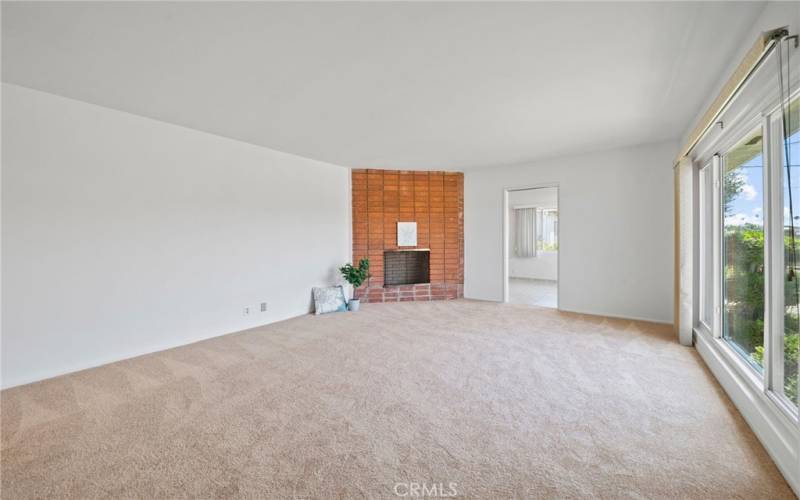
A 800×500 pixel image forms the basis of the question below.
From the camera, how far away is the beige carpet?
1.67 metres

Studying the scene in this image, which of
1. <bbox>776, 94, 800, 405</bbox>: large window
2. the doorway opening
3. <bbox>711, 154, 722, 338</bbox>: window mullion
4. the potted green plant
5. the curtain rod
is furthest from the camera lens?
the doorway opening

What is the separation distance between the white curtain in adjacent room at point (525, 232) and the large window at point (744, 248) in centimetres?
632

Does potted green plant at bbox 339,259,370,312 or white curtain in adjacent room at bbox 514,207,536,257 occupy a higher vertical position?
white curtain in adjacent room at bbox 514,207,536,257

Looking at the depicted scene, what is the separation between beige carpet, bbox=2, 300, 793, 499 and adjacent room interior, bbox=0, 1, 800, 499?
2 centimetres

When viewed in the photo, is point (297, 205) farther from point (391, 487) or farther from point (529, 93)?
point (391, 487)

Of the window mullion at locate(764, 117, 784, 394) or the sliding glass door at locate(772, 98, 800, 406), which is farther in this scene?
the window mullion at locate(764, 117, 784, 394)

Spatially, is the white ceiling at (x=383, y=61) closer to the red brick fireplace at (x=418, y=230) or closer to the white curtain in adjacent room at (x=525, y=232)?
the red brick fireplace at (x=418, y=230)

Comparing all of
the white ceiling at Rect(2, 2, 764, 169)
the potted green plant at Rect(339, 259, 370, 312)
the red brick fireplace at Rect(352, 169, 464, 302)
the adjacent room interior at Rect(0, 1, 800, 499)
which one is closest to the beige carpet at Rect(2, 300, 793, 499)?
the adjacent room interior at Rect(0, 1, 800, 499)

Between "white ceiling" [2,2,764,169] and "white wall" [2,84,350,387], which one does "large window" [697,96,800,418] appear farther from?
"white wall" [2,84,350,387]

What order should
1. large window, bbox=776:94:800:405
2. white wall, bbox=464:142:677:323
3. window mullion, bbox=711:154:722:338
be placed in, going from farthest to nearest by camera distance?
white wall, bbox=464:142:677:323 → window mullion, bbox=711:154:722:338 → large window, bbox=776:94:800:405

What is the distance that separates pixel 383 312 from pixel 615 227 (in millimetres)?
3708

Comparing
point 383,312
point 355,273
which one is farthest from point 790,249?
point 355,273

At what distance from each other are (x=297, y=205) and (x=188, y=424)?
362cm

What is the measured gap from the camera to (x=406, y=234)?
21.0ft
